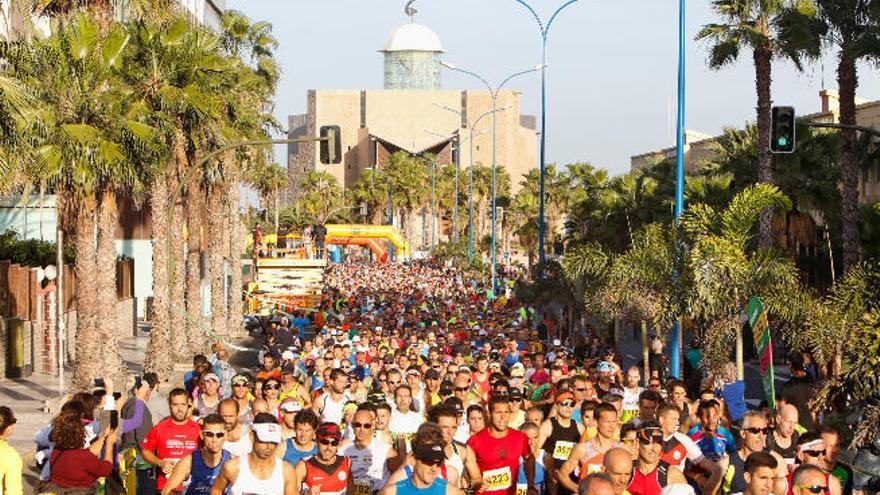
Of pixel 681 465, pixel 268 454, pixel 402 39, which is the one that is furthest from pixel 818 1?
pixel 402 39

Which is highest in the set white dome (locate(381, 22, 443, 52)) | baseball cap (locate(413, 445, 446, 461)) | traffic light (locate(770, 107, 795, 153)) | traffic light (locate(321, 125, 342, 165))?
white dome (locate(381, 22, 443, 52))

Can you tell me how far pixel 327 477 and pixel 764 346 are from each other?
7.16 m

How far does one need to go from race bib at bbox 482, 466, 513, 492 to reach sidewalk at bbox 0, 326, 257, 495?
7.98 meters

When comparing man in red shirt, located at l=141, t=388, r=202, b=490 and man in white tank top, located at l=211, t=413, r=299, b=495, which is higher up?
man in white tank top, located at l=211, t=413, r=299, b=495

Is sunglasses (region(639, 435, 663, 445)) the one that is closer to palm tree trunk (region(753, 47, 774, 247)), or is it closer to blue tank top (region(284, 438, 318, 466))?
blue tank top (region(284, 438, 318, 466))

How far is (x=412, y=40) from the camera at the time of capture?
17538cm

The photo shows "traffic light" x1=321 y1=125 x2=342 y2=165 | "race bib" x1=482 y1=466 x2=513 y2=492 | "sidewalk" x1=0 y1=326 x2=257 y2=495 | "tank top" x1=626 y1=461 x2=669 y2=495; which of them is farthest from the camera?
"traffic light" x1=321 y1=125 x2=342 y2=165

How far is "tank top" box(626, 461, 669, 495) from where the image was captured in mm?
9539

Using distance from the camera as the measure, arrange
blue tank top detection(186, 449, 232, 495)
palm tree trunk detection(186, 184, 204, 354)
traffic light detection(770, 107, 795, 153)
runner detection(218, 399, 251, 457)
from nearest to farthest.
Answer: blue tank top detection(186, 449, 232, 495)
runner detection(218, 399, 251, 457)
traffic light detection(770, 107, 795, 153)
palm tree trunk detection(186, 184, 204, 354)

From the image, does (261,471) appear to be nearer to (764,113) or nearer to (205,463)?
(205,463)

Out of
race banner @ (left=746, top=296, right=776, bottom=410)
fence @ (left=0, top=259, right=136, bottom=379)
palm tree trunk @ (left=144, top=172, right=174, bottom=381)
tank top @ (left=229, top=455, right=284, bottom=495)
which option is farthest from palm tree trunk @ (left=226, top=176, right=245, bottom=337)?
tank top @ (left=229, top=455, right=284, bottom=495)

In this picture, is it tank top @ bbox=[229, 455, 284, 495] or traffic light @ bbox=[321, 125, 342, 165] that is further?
traffic light @ bbox=[321, 125, 342, 165]

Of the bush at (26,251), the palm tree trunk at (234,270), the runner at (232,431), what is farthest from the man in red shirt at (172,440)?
the palm tree trunk at (234,270)

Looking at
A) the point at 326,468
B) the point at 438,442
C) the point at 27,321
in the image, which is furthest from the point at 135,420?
the point at 27,321
